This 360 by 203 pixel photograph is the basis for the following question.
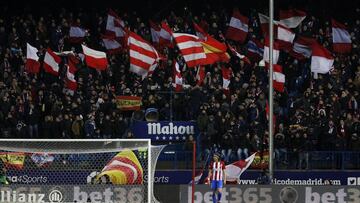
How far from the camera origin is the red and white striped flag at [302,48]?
34.5 metres

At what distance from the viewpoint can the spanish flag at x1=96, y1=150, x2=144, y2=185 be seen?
78.9ft

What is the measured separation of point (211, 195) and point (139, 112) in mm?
6798

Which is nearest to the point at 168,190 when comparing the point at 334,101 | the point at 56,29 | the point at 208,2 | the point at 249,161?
the point at 249,161

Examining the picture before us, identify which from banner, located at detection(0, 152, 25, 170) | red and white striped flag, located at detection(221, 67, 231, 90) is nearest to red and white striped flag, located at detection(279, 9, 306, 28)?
red and white striped flag, located at detection(221, 67, 231, 90)

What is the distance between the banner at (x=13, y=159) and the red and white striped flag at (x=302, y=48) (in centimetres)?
1377

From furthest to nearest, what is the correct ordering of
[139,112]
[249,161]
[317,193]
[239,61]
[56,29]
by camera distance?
[56,29] → [239,61] → [139,112] → [249,161] → [317,193]

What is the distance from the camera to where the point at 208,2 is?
44.0m

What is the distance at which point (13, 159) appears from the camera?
955 inches

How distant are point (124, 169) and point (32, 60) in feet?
38.1

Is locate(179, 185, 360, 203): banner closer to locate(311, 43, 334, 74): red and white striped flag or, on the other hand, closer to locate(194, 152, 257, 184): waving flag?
locate(194, 152, 257, 184): waving flag

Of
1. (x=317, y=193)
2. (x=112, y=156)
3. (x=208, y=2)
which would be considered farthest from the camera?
(x=208, y=2)

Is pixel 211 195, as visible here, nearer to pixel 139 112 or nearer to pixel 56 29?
pixel 139 112

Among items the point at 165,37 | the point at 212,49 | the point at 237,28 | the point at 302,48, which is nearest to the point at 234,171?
the point at 212,49

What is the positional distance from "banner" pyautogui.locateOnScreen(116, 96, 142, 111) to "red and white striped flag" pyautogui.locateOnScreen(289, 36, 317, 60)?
596 cm
